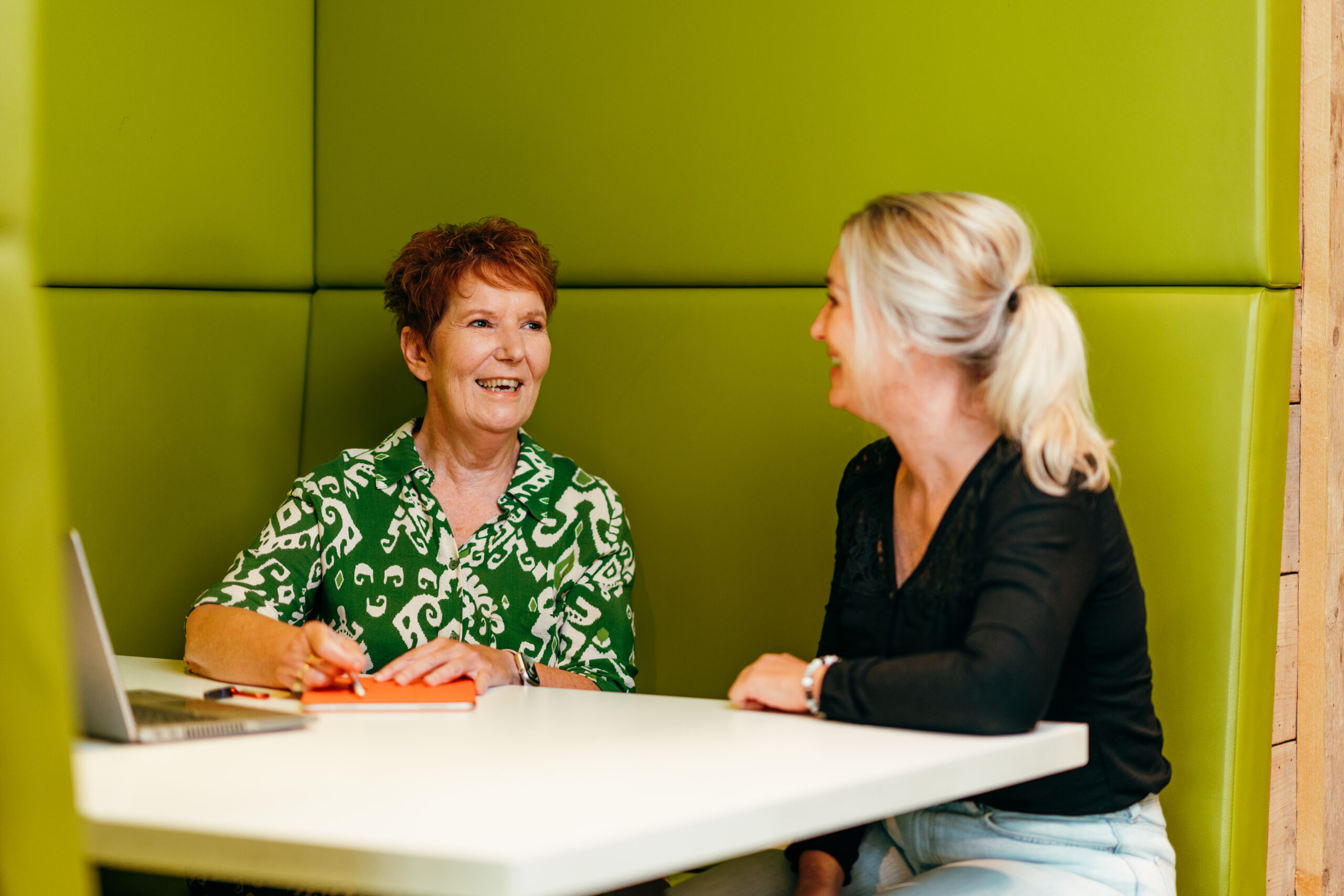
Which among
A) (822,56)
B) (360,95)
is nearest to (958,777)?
(822,56)

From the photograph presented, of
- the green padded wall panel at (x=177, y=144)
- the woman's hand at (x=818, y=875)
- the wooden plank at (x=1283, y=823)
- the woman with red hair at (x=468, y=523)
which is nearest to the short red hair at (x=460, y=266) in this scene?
the woman with red hair at (x=468, y=523)

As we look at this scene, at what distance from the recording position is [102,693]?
1119 millimetres

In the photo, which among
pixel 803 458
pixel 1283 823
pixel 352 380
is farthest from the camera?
pixel 352 380

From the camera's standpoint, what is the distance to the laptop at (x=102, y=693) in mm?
1109

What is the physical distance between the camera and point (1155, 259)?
65.3 inches

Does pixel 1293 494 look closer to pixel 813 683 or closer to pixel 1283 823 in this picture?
pixel 1283 823

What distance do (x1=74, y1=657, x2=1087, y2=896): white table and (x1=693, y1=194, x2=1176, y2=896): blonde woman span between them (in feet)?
0.35

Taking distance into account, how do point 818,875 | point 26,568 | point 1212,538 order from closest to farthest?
point 26,568, point 818,875, point 1212,538

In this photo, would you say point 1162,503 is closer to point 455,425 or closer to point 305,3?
point 455,425

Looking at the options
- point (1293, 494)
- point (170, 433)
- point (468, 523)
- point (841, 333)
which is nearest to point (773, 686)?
point (841, 333)

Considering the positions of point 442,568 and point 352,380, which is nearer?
point 442,568

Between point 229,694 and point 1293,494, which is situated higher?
point 1293,494

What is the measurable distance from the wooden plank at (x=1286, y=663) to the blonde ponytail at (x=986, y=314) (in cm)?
53

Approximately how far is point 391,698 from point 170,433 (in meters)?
1.01
